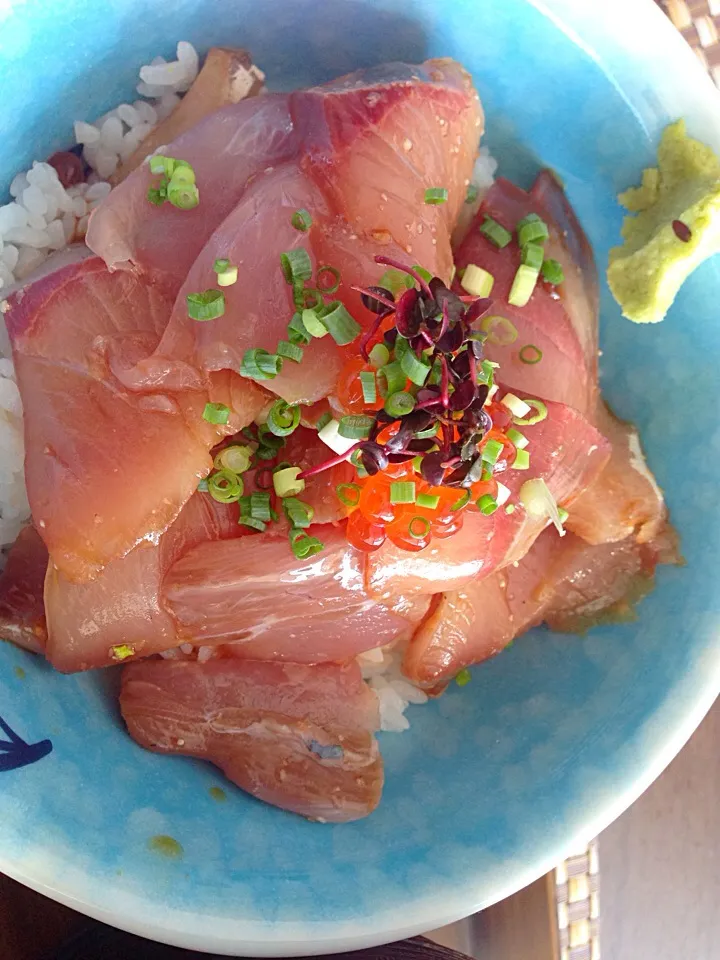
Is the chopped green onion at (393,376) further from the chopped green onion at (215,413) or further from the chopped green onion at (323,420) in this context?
the chopped green onion at (215,413)

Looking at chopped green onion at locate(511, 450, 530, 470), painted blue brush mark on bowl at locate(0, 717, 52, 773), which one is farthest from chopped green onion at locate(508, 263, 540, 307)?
painted blue brush mark on bowl at locate(0, 717, 52, 773)

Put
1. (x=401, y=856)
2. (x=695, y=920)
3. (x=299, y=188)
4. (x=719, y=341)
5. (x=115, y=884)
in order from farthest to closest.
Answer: (x=695, y=920)
(x=719, y=341)
(x=401, y=856)
(x=299, y=188)
(x=115, y=884)

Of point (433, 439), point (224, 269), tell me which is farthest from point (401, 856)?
point (224, 269)

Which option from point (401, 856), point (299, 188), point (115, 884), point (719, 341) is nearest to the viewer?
point (115, 884)

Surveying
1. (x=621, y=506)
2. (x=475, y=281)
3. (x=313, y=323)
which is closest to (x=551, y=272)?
(x=475, y=281)

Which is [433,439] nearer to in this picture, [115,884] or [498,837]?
[498,837]

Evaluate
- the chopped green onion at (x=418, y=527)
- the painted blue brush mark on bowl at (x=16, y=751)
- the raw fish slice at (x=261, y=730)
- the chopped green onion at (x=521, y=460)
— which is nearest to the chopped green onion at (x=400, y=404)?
the chopped green onion at (x=418, y=527)
